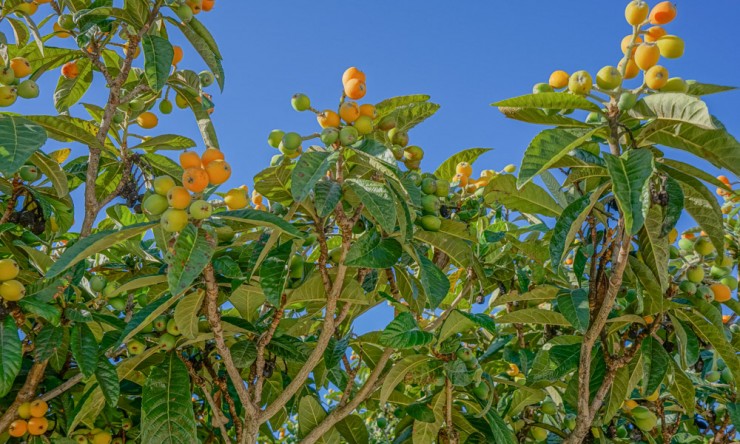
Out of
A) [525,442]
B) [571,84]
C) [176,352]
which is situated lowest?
[525,442]

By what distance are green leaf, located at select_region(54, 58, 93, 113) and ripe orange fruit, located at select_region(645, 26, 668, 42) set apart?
2324mm

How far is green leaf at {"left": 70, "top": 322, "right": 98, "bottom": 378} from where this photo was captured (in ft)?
6.87

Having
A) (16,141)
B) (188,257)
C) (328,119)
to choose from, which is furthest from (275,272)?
(16,141)

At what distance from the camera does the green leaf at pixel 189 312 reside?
2.06 m

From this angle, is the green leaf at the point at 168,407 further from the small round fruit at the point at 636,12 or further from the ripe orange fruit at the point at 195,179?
the small round fruit at the point at 636,12

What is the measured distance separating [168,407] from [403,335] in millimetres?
787

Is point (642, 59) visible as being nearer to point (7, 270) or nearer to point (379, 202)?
point (379, 202)

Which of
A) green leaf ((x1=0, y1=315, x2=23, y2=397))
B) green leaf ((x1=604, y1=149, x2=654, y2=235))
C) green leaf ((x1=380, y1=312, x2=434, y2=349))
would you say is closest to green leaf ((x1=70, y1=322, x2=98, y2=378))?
green leaf ((x1=0, y1=315, x2=23, y2=397))

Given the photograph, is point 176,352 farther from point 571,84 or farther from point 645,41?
point 645,41

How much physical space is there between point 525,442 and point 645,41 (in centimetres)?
174

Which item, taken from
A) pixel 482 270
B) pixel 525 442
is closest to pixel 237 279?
pixel 482 270

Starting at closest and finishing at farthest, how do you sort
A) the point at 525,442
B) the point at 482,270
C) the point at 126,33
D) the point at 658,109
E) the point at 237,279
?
1. the point at 658,109
2. the point at 237,279
3. the point at 482,270
4. the point at 126,33
5. the point at 525,442

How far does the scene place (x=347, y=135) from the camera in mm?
1998

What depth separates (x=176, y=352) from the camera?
90.0 inches
